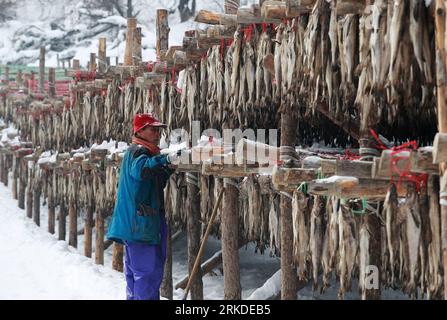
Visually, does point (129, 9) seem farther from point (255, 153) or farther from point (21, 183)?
point (255, 153)

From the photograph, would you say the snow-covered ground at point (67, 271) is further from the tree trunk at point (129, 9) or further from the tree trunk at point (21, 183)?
the tree trunk at point (129, 9)

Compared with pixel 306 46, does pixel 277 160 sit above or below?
below

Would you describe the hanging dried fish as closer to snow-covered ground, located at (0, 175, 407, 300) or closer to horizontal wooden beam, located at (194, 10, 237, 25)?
horizontal wooden beam, located at (194, 10, 237, 25)

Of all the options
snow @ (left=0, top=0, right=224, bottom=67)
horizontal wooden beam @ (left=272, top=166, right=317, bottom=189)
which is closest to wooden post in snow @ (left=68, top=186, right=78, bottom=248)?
horizontal wooden beam @ (left=272, top=166, right=317, bottom=189)

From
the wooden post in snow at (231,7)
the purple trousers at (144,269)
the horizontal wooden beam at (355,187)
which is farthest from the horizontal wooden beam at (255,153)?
the wooden post in snow at (231,7)

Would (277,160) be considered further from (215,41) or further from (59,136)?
(59,136)

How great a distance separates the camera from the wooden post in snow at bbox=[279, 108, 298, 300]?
7363 millimetres

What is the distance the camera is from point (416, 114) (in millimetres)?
6965

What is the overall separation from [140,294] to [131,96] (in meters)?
5.66


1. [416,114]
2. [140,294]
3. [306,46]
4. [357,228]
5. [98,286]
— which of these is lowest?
[98,286]

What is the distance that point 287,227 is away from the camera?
766 cm

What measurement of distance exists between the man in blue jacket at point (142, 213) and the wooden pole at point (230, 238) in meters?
1.58

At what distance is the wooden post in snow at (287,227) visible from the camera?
736cm

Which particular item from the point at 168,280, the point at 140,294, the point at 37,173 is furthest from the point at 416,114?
the point at 37,173
